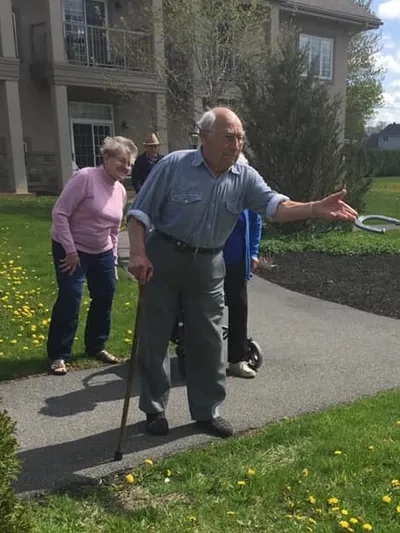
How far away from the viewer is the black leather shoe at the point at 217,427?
4.15 m

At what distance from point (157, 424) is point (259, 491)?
36.7 inches

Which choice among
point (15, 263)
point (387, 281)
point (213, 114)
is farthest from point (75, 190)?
point (387, 281)

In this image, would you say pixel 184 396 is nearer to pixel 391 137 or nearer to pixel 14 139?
pixel 14 139

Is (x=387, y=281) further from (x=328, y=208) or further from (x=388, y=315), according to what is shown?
(x=328, y=208)

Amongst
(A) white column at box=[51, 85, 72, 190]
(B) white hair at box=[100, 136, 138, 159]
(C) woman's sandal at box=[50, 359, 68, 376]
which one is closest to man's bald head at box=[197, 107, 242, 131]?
(B) white hair at box=[100, 136, 138, 159]

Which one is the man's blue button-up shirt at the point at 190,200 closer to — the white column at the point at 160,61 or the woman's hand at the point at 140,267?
the woman's hand at the point at 140,267

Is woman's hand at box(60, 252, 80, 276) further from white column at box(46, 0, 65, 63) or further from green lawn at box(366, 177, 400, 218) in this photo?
white column at box(46, 0, 65, 63)

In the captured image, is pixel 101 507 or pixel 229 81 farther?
pixel 229 81

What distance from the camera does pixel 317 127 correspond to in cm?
1222

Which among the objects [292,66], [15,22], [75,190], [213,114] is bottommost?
[75,190]

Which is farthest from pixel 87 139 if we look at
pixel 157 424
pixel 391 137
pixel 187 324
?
pixel 391 137

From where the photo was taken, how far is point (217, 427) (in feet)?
13.7

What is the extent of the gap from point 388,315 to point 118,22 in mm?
18149

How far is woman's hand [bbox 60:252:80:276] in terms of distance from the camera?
196 inches
